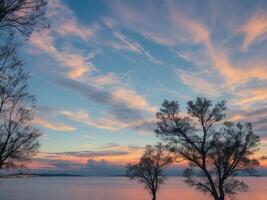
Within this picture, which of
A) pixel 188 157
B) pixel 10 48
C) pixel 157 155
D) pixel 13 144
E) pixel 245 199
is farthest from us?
pixel 245 199

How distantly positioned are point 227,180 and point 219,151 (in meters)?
2.98

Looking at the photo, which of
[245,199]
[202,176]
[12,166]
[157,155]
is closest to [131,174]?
[157,155]

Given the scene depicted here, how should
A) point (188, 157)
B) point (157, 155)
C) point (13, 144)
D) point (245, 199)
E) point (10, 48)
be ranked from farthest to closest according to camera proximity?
point (245, 199)
point (157, 155)
point (188, 157)
point (13, 144)
point (10, 48)

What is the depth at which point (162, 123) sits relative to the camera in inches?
1300

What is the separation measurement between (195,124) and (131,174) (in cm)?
3339

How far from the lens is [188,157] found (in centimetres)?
3247

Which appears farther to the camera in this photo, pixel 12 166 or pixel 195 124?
pixel 195 124

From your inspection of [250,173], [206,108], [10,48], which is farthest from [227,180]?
[10,48]

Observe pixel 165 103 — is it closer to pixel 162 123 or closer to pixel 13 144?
pixel 162 123

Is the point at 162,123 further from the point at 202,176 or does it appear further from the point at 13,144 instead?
the point at 13,144

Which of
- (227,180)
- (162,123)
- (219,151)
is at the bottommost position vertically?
(227,180)

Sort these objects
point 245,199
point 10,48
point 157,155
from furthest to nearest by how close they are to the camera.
Answer: point 245,199
point 157,155
point 10,48

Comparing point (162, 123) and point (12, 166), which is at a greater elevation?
point (162, 123)

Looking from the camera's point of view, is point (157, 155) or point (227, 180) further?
point (157, 155)
